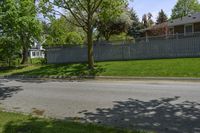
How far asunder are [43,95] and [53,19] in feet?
41.5

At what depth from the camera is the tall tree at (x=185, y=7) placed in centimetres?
8473

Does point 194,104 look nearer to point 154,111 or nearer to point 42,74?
point 154,111

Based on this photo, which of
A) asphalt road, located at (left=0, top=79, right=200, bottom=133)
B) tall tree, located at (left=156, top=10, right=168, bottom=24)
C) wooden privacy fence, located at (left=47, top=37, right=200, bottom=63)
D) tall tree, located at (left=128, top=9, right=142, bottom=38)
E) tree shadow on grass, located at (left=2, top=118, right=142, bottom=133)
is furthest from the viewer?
tall tree, located at (left=156, top=10, right=168, bottom=24)

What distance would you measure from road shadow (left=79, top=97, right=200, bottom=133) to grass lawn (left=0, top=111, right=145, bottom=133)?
2.58 ft

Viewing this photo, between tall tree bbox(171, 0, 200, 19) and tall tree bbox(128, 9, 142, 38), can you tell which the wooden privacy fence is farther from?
tall tree bbox(171, 0, 200, 19)

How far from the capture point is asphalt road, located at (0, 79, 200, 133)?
845 centimetres

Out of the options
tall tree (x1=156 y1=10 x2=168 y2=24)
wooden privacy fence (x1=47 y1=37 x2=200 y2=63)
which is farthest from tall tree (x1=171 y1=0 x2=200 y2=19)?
wooden privacy fence (x1=47 y1=37 x2=200 y2=63)

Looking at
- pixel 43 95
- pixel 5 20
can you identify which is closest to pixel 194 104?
pixel 43 95

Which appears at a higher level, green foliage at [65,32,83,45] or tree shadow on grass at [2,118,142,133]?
green foliage at [65,32,83,45]

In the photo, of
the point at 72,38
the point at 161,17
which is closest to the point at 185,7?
the point at 161,17

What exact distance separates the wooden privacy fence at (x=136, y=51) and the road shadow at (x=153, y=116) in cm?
1491

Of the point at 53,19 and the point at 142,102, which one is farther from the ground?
the point at 53,19

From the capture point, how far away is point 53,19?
25953 millimetres

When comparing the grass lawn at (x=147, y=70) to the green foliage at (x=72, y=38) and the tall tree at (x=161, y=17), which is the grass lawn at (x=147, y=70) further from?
the tall tree at (x=161, y=17)
